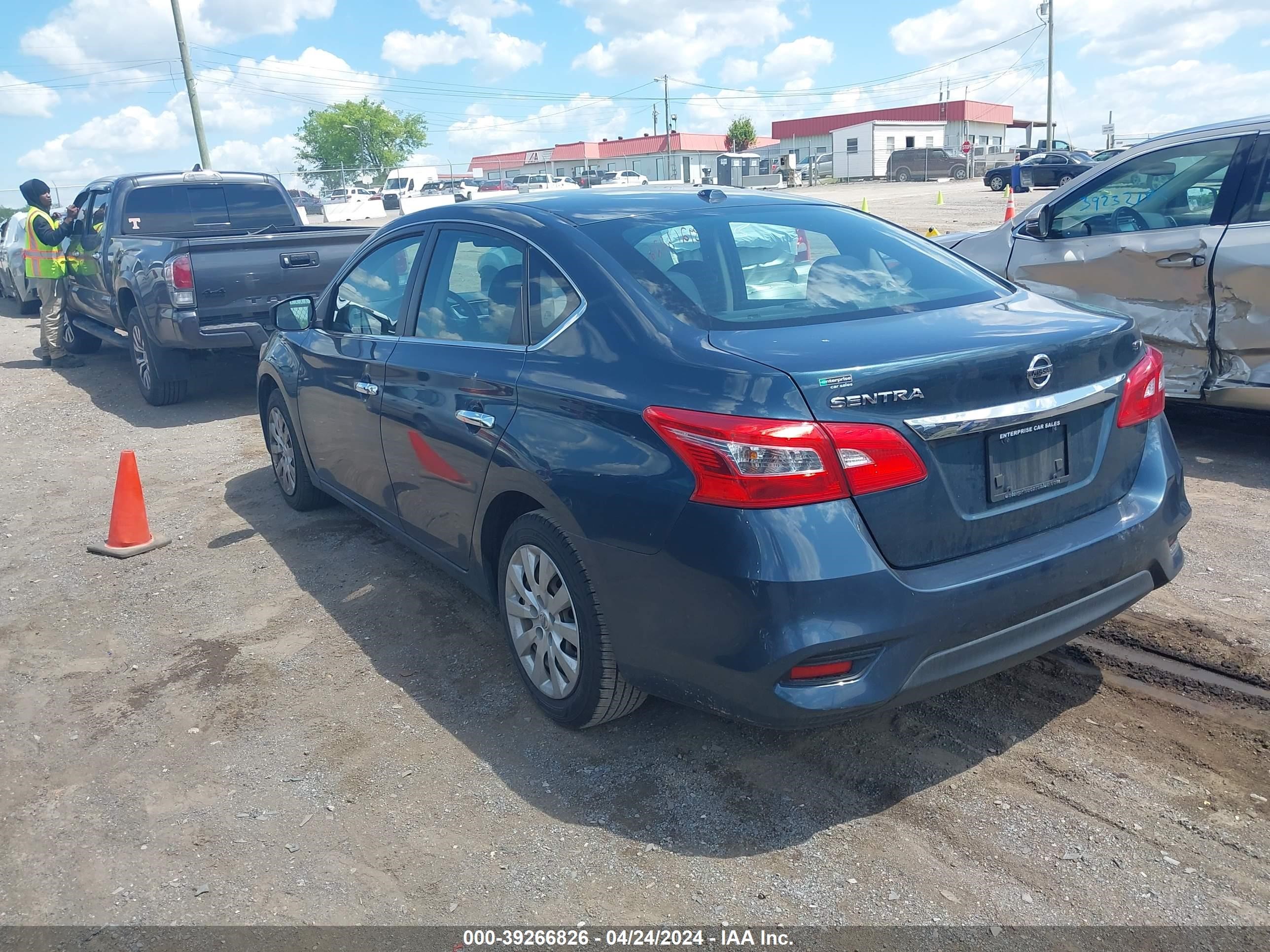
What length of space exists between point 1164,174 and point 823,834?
503 centimetres

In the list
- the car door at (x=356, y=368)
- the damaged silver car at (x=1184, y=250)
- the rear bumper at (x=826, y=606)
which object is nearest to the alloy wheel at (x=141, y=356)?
the car door at (x=356, y=368)

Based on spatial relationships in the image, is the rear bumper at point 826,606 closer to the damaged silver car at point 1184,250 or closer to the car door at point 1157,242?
the damaged silver car at point 1184,250

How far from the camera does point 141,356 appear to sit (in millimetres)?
9906

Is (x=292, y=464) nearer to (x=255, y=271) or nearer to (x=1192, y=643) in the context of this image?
(x=255, y=271)

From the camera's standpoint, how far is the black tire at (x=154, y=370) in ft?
31.1

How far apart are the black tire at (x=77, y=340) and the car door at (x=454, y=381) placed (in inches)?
380

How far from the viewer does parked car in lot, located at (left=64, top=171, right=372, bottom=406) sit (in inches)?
350

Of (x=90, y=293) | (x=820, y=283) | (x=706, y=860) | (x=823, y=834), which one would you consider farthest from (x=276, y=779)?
(x=90, y=293)

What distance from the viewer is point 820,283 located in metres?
3.58

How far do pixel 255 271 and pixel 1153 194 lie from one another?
6.85 m

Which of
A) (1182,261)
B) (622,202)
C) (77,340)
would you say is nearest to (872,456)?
(622,202)

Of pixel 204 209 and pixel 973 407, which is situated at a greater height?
pixel 204 209

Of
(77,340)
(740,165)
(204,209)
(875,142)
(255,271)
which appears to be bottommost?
(77,340)

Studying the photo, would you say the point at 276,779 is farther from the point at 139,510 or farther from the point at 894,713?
the point at 139,510
